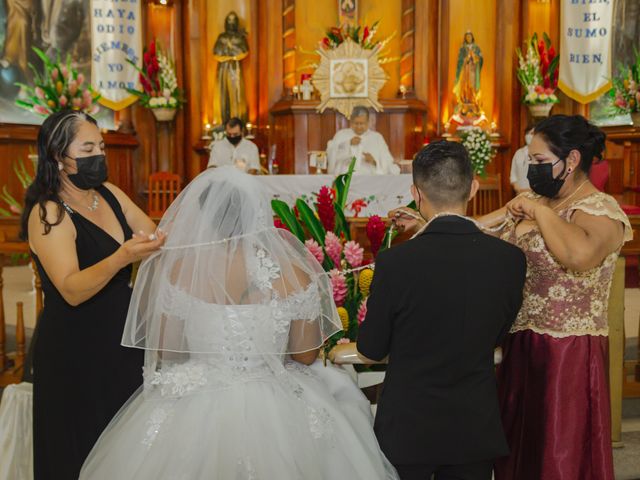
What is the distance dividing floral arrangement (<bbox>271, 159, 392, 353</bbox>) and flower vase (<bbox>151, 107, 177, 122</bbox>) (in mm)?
7780

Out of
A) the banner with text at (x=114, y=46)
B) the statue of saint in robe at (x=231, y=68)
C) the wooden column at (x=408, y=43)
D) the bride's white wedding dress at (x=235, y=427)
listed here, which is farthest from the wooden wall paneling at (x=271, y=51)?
the bride's white wedding dress at (x=235, y=427)

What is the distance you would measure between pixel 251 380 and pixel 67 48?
944 cm

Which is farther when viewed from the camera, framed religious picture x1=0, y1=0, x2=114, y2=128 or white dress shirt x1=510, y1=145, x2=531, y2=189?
framed religious picture x1=0, y1=0, x2=114, y2=128

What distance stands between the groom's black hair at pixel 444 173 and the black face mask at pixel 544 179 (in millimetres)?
455

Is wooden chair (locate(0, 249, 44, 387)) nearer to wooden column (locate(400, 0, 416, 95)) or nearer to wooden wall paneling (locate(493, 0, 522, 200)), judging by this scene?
wooden column (locate(400, 0, 416, 95))

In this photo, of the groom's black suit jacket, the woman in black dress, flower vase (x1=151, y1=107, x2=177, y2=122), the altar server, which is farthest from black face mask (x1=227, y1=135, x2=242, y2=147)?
the groom's black suit jacket

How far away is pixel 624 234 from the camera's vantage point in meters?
2.50

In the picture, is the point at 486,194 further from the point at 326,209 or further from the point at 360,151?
the point at 326,209

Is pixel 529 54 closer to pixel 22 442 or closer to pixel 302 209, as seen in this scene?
pixel 302 209

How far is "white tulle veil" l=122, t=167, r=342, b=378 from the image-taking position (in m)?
2.20

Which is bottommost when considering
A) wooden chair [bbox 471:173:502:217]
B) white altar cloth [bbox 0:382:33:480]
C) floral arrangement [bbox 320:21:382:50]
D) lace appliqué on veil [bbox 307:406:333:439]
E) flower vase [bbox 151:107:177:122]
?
white altar cloth [bbox 0:382:33:480]

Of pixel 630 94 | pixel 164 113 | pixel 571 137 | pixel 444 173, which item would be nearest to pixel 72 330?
pixel 444 173

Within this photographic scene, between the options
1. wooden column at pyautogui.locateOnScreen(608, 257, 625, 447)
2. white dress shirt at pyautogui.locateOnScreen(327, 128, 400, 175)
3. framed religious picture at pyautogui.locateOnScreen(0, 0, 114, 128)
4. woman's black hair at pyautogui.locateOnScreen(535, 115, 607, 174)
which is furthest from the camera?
framed religious picture at pyautogui.locateOnScreen(0, 0, 114, 128)

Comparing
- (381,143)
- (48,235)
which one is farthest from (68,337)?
(381,143)
